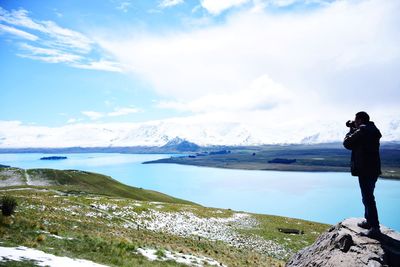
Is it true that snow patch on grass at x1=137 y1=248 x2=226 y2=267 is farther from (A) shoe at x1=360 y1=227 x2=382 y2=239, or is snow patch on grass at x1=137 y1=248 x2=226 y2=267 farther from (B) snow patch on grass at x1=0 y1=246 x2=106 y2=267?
(A) shoe at x1=360 y1=227 x2=382 y2=239

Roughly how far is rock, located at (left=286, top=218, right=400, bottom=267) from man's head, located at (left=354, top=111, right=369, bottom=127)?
4405 mm

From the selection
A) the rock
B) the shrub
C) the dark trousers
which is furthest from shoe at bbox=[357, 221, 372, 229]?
the shrub

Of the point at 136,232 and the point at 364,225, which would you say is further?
the point at 136,232

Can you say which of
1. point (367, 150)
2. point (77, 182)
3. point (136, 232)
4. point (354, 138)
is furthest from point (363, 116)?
point (77, 182)

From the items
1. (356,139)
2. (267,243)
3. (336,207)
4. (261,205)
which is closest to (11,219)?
(356,139)

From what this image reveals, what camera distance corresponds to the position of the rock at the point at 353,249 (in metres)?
11.7

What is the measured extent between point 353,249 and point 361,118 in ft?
16.7

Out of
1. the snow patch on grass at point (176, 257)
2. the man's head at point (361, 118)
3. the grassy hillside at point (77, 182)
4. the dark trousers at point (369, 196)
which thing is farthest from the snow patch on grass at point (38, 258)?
the grassy hillside at point (77, 182)

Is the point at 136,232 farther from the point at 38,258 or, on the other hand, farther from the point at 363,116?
the point at 363,116

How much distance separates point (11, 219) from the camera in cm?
1978

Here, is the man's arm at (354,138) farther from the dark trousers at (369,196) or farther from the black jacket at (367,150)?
the dark trousers at (369,196)

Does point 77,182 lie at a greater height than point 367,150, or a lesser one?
lesser

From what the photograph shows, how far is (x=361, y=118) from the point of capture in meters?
12.9

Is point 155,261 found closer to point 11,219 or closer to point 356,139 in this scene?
point 11,219
